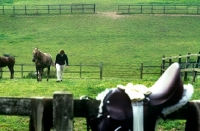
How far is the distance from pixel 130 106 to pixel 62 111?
0.56 meters

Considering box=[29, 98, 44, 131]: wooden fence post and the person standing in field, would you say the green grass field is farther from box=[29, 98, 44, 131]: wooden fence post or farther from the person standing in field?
box=[29, 98, 44, 131]: wooden fence post

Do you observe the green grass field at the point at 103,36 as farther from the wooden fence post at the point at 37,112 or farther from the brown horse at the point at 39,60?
the wooden fence post at the point at 37,112

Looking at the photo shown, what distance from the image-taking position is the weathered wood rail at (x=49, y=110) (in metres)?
3.14

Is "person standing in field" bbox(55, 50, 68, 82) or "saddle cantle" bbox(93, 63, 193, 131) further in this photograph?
"person standing in field" bbox(55, 50, 68, 82)

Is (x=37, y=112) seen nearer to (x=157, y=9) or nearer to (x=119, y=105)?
(x=119, y=105)

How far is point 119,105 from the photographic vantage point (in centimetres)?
304

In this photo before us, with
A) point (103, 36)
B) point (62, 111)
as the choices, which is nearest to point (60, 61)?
point (62, 111)

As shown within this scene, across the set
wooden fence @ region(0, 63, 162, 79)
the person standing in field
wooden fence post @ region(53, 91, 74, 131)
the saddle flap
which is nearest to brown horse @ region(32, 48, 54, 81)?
the person standing in field

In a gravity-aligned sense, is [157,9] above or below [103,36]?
above

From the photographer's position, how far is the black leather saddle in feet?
9.80

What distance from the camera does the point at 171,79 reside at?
10.1 ft

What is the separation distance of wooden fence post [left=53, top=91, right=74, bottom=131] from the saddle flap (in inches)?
12.4

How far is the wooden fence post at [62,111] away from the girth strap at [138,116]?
52cm

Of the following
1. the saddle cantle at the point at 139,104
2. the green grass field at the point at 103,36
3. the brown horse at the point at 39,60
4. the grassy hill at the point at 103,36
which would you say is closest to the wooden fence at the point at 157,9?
the green grass field at the point at 103,36
